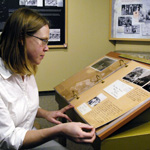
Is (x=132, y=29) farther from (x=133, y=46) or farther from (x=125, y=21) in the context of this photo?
(x=133, y=46)

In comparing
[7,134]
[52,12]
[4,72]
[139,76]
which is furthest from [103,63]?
[52,12]

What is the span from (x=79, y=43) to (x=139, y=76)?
2.29 meters

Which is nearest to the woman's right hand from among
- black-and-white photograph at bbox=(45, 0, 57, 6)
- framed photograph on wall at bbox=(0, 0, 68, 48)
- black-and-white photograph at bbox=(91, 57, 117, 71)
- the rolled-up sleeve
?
the rolled-up sleeve

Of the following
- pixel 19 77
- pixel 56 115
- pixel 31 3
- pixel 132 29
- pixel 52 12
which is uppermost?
pixel 31 3

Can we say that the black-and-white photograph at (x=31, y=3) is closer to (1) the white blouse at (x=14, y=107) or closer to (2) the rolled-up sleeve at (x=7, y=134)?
(1) the white blouse at (x=14, y=107)

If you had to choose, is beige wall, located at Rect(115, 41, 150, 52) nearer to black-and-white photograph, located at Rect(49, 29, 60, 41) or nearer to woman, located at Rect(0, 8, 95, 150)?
black-and-white photograph, located at Rect(49, 29, 60, 41)

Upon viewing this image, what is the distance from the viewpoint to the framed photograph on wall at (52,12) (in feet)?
9.59

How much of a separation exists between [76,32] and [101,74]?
2047 mm

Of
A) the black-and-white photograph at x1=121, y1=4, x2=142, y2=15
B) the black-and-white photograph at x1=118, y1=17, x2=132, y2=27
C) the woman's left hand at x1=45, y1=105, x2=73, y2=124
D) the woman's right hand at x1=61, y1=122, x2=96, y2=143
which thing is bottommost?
the woman's left hand at x1=45, y1=105, x2=73, y2=124

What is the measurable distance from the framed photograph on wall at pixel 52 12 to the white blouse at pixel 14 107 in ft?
6.80

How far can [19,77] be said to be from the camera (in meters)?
1.06

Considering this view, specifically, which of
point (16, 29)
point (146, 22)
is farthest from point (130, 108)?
point (146, 22)

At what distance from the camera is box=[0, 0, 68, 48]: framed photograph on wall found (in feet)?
9.59

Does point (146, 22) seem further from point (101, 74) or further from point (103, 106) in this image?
point (103, 106)
